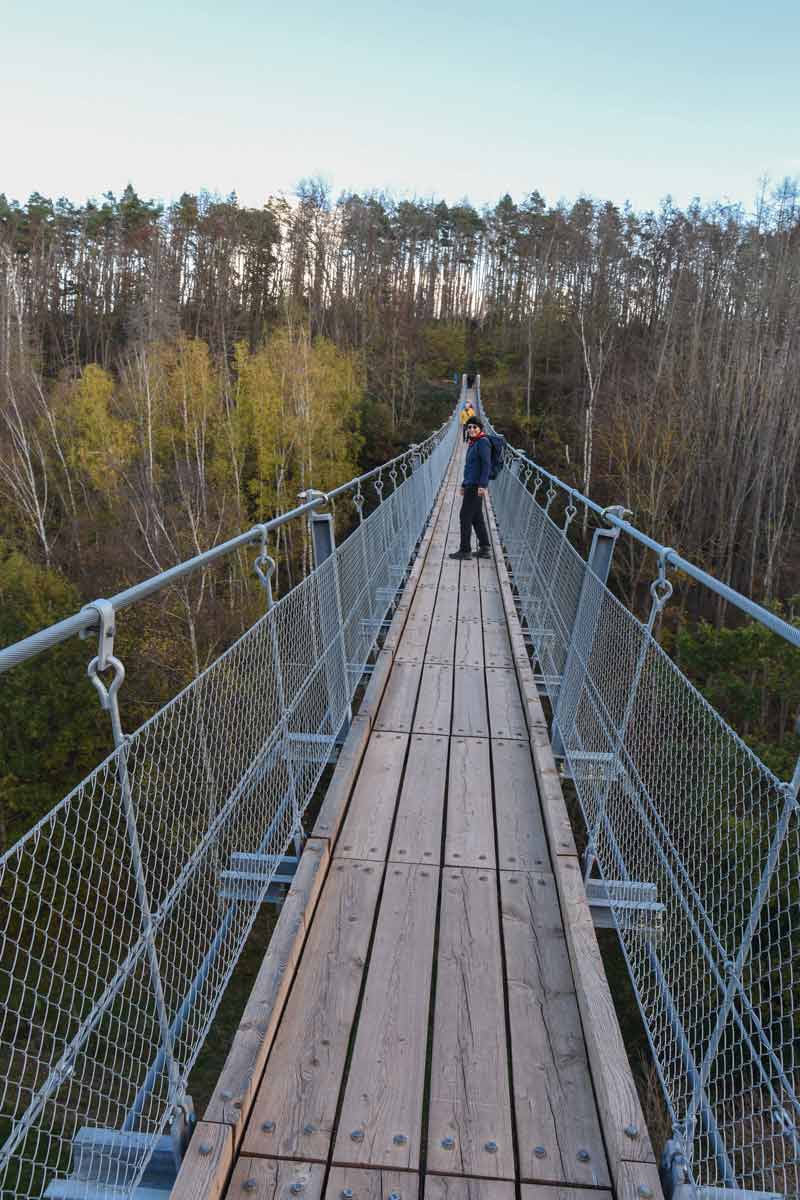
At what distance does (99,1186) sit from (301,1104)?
1.63 feet

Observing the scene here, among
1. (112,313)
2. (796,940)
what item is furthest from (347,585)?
(112,313)

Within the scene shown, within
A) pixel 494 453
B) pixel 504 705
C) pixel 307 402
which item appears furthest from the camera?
pixel 307 402

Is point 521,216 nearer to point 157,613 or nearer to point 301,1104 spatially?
point 157,613

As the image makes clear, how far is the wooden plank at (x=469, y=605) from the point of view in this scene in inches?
248

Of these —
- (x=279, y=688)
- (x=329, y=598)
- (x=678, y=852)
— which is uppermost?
(x=329, y=598)

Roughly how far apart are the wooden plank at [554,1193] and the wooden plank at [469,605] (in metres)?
4.59

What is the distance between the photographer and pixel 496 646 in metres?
5.57

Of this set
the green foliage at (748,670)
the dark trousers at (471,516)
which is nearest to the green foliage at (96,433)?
the green foliage at (748,670)

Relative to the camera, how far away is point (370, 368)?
37688 mm

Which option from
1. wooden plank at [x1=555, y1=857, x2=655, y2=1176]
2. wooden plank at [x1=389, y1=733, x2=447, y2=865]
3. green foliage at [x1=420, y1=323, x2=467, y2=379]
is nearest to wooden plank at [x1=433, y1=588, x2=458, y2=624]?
wooden plank at [x1=389, y1=733, x2=447, y2=865]

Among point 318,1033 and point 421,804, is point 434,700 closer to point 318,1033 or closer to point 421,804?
point 421,804

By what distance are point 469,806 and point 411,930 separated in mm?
852

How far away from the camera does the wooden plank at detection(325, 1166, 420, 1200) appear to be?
5.54 feet

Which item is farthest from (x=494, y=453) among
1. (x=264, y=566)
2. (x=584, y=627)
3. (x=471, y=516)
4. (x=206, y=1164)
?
(x=206, y=1164)
